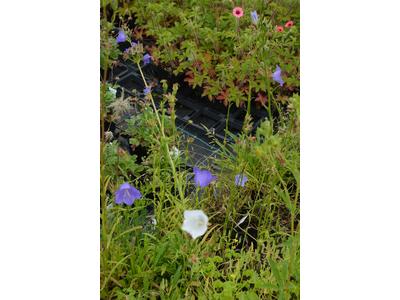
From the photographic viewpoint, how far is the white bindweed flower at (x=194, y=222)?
100cm

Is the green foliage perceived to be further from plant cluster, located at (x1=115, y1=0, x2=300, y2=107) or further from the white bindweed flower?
plant cluster, located at (x1=115, y1=0, x2=300, y2=107)

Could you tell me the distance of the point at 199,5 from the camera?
3.10 meters

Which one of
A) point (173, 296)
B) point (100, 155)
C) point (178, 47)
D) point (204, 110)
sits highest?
point (178, 47)

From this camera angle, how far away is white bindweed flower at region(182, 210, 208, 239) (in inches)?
39.3

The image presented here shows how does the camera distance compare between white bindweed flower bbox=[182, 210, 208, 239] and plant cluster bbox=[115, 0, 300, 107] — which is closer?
white bindweed flower bbox=[182, 210, 208, 239]

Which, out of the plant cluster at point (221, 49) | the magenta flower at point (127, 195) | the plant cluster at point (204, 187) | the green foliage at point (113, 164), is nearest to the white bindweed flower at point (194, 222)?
the plant cluster at point (204, 187)

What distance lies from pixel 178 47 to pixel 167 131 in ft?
4.52

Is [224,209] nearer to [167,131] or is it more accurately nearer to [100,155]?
[167,131]

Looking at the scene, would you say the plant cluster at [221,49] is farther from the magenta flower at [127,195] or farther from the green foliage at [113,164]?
the magenta flower at [127,195]

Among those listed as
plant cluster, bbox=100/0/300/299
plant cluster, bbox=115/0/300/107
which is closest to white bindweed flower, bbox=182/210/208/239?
plant cluster, bbox=100/0/300/299

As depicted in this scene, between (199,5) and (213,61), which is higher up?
(199,5)

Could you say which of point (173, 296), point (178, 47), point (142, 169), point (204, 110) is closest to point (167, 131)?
point (142, 169)

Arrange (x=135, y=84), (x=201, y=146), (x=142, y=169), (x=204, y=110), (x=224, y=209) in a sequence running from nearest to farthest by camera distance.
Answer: (x=224, y=209), (x=142, y=169), (x=201, y=146), (x=204, y=110), (x=135, y=84)

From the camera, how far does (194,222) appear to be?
1.03 metres
